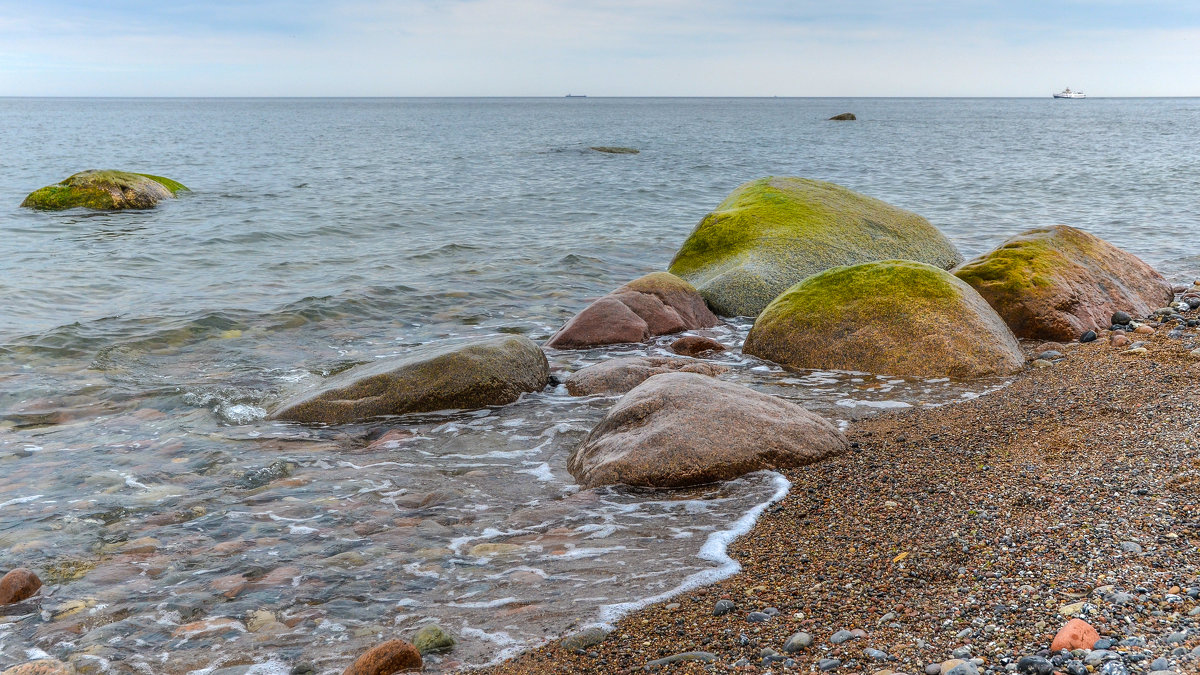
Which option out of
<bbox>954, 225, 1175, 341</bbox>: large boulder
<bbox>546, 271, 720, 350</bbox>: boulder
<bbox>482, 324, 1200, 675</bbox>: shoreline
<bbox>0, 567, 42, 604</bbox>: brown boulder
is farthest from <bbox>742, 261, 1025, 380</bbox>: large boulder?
<bbox>0, 567, 42, 604</bbox>: brown boulder

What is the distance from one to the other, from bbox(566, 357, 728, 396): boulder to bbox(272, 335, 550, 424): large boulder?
40cm

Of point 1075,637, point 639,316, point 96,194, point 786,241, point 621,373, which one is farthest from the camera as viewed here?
point 96,194

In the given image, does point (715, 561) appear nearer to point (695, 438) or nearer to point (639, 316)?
point (695, 438)

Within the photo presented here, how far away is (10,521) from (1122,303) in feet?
33.4

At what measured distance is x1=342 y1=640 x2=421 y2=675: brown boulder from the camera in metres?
3.43

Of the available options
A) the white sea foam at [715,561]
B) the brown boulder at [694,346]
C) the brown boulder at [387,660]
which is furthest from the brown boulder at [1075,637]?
the brown boulder at [694,346]

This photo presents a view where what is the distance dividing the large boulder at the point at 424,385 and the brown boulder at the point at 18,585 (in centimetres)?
267

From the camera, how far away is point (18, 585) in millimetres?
4125

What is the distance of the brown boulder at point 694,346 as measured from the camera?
8.62 metres

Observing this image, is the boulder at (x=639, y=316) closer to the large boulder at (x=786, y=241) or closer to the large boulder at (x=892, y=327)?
the large boulder at (x=786, y=241)

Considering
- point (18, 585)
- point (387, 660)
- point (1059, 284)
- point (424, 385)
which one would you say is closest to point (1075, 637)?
point (387, 660)

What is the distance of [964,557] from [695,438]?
6.27 feet

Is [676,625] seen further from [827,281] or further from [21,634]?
[827,281]

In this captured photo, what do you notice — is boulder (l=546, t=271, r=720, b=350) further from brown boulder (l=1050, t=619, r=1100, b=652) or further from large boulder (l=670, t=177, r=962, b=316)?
brown boulder (l=1050, t=619, r=1100, b=652)
